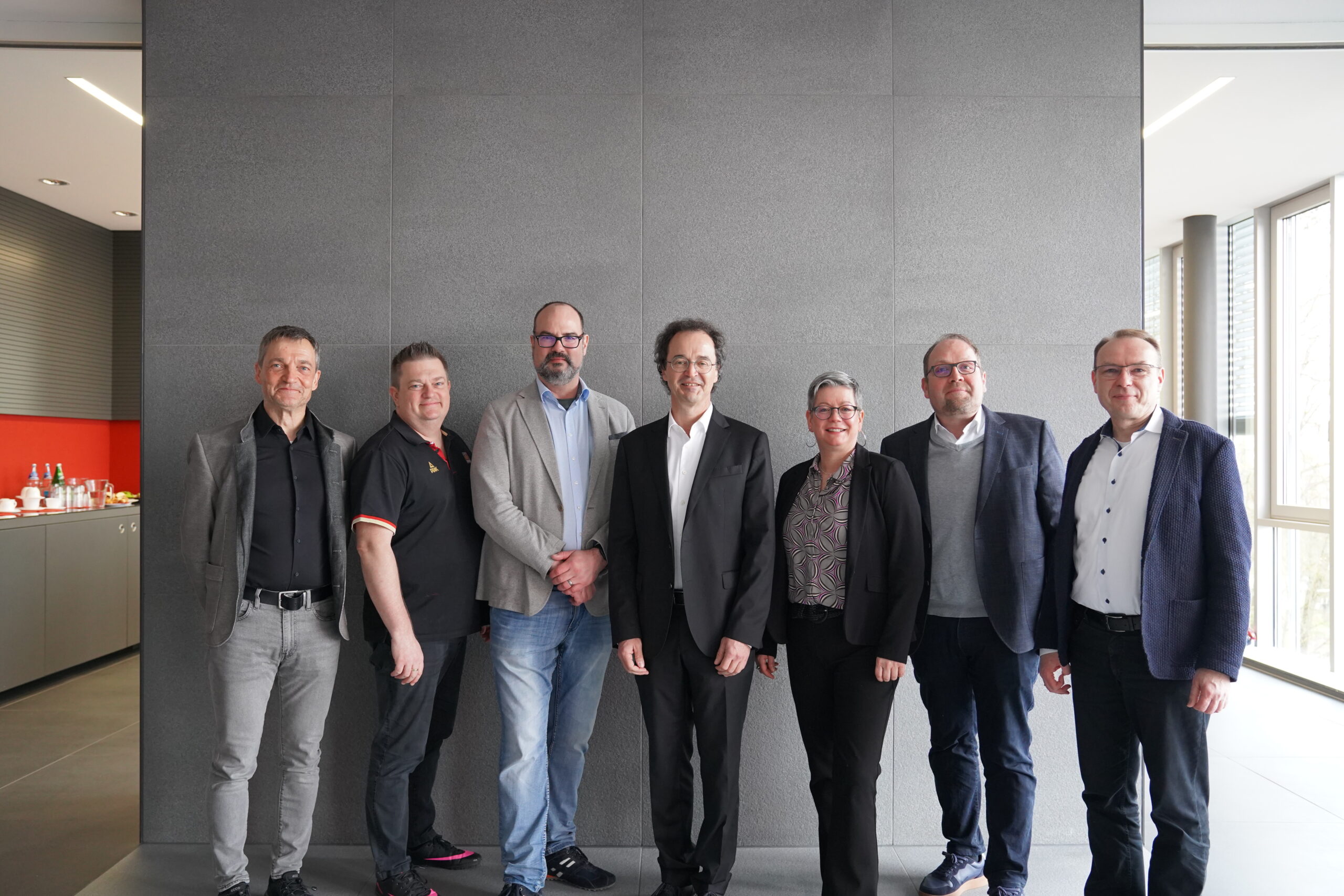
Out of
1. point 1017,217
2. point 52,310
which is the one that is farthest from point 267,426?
point 52,310

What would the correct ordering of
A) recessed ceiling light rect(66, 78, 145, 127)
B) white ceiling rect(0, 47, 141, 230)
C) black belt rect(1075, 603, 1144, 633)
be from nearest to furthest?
black belt rect(1075, 603, 1144, 633), white ceiling rect(0, 47, 141, 230), recessed ceiling light rect(66, 78, 145, 127)

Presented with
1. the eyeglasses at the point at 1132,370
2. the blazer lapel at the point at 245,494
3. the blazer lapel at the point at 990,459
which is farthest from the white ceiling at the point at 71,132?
the eyeglasses at the point at 1132,370

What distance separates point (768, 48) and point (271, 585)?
284 cm

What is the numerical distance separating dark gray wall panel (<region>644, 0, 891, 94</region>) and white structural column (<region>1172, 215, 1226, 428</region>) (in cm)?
528

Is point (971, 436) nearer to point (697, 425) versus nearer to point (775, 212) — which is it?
point (697, 425)

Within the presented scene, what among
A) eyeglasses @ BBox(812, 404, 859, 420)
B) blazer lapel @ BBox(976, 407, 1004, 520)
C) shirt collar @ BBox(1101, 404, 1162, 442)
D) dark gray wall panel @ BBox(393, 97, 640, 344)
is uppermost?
dark gray wall panel @ BBox(393, 97, 640, 344)

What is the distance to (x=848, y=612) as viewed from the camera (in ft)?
8.48

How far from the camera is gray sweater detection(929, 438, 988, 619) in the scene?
9.21 ft

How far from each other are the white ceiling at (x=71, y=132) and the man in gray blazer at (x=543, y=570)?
2.83 m

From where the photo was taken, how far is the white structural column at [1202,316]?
7.32 meters

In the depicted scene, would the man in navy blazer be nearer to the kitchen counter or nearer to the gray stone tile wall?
the gray stone tile wall

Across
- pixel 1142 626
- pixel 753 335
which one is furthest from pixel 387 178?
pixel 1142 626

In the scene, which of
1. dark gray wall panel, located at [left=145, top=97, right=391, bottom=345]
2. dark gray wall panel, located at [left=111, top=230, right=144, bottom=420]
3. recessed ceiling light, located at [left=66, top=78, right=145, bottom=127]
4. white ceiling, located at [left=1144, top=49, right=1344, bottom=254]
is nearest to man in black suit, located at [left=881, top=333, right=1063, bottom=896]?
dark gray wall panel, located at [left=145, top=97, right=391, bottom=345]

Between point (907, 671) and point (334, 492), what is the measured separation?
231 cm
